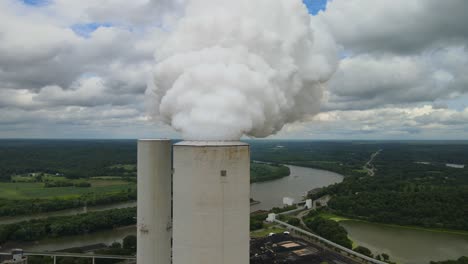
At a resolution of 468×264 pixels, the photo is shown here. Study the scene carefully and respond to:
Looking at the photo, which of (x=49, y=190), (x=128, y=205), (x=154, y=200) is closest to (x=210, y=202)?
(x=154, y=200)

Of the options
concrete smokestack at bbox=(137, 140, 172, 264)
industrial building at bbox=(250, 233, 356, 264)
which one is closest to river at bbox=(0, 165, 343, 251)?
industrial building at bbox=(250, 233, 356, 264)

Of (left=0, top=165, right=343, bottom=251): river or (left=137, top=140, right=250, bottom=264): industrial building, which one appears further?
(left=0, top=165, right=343, bottom=251): river

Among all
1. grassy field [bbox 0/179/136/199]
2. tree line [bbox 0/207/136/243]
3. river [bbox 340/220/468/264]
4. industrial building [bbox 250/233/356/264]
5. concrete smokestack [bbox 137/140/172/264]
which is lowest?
river [bbox 340/220/468/264]

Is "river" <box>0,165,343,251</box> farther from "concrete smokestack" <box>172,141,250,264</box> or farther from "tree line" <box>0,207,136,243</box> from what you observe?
"concrete smokestack" <box>172,141,250,264</box>

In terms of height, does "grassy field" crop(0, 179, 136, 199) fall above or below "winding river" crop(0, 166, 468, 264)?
above

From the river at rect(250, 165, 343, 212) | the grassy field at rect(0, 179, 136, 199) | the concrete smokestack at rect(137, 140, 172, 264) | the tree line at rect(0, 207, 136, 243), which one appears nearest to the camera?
the concrete smokestack at rect(137, 140, 172, 264)

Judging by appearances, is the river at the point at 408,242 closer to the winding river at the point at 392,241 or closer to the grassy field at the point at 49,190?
the winding river at the point at 392,241
